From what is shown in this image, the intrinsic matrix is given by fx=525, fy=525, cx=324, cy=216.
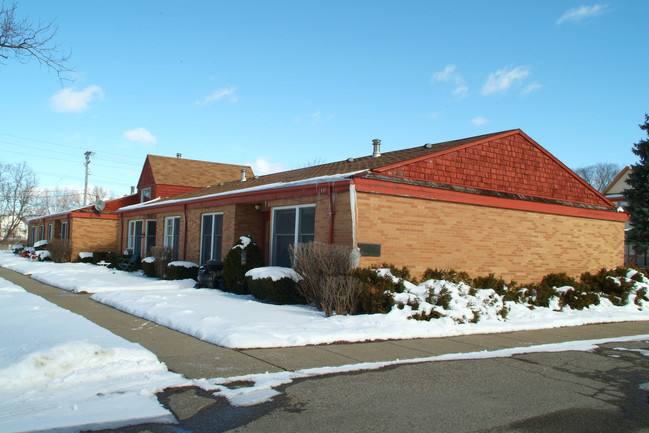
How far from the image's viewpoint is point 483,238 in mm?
14305

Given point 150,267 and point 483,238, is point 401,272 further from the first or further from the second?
point 150,267

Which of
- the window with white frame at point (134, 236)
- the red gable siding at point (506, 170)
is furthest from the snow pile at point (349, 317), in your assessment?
the window with white frame at point (134, 236)

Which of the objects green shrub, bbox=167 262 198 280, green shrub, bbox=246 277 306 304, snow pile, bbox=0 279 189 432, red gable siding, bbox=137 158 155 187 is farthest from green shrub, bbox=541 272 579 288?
red gable siding, bbox=137 158 155 187

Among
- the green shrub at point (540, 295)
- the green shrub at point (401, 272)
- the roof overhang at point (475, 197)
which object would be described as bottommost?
the green shrub at point (540, 295)

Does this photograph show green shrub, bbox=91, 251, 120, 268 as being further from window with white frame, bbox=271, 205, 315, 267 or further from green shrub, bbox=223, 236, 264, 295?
window with white frame, bbox=271, 205, 315, 267

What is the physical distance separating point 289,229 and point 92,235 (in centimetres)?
1913

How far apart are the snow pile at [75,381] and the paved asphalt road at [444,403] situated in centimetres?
34

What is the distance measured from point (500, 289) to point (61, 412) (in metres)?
10.6

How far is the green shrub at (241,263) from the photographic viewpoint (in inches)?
556

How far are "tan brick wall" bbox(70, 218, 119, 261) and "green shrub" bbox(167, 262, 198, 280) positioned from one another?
520 inches

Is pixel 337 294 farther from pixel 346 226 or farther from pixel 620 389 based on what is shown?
pixel 620 389

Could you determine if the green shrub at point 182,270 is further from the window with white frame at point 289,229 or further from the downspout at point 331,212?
the downspout at point 331,212

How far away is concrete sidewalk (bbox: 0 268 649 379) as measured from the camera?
659 cm

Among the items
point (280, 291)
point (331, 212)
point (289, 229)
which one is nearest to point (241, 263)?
point (289, 229)
